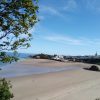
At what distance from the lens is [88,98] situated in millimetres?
16047

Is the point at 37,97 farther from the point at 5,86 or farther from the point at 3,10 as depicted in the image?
the point at 3,10

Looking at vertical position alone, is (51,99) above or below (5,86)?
below

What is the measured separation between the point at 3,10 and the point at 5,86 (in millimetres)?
2231

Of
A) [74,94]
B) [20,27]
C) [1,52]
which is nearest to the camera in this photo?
[1,52]

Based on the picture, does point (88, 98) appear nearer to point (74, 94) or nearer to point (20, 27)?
point (74, 94)

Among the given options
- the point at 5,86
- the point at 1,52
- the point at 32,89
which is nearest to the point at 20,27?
the point at 1,52

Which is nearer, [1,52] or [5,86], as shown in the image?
[1,52]

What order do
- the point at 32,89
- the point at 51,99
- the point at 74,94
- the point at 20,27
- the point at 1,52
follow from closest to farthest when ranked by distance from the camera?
the point at 1,52, the point at 20,27, the point at 51,99, the point at 74,94, the point at 32,89

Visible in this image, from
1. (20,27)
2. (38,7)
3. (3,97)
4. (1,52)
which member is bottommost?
(3,97)

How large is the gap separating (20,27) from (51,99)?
837 centimetres

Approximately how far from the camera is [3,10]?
7.17m

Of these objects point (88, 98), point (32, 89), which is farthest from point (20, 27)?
point (32, 89)

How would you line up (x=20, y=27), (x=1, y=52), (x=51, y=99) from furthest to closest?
(x=51, y=99)
(x=20, y=27)
(x=1, y=52)

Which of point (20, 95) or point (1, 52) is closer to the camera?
point (1, 52)
